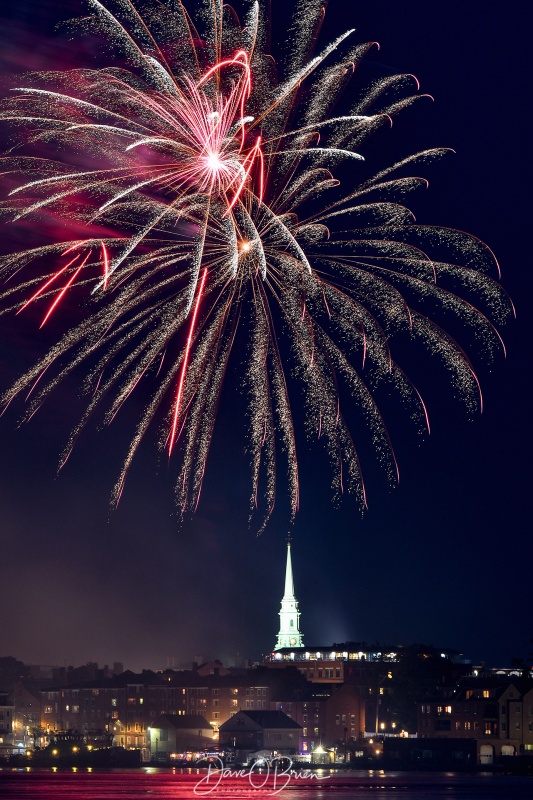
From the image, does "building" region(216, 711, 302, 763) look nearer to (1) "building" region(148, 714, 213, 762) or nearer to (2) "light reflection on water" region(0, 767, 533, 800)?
(2) "light reflection on water" region(0, 767, 533, 800)

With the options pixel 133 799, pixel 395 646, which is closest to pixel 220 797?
pixel 133 799

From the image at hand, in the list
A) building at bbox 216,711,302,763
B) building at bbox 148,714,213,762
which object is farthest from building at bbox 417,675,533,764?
building at bbox 148,714,213,762

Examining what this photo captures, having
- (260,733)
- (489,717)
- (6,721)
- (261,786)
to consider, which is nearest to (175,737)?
(260,733)

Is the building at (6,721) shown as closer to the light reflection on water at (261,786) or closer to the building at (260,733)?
the light reflection on water at (261,786)

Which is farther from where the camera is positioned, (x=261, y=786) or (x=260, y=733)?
(x=260, y=733)

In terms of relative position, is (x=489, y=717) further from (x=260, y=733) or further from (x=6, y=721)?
(x=6, y=721)

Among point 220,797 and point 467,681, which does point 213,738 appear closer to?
point 467,681

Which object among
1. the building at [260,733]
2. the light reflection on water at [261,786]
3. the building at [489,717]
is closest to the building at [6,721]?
the light reflection on water at [261,786]
